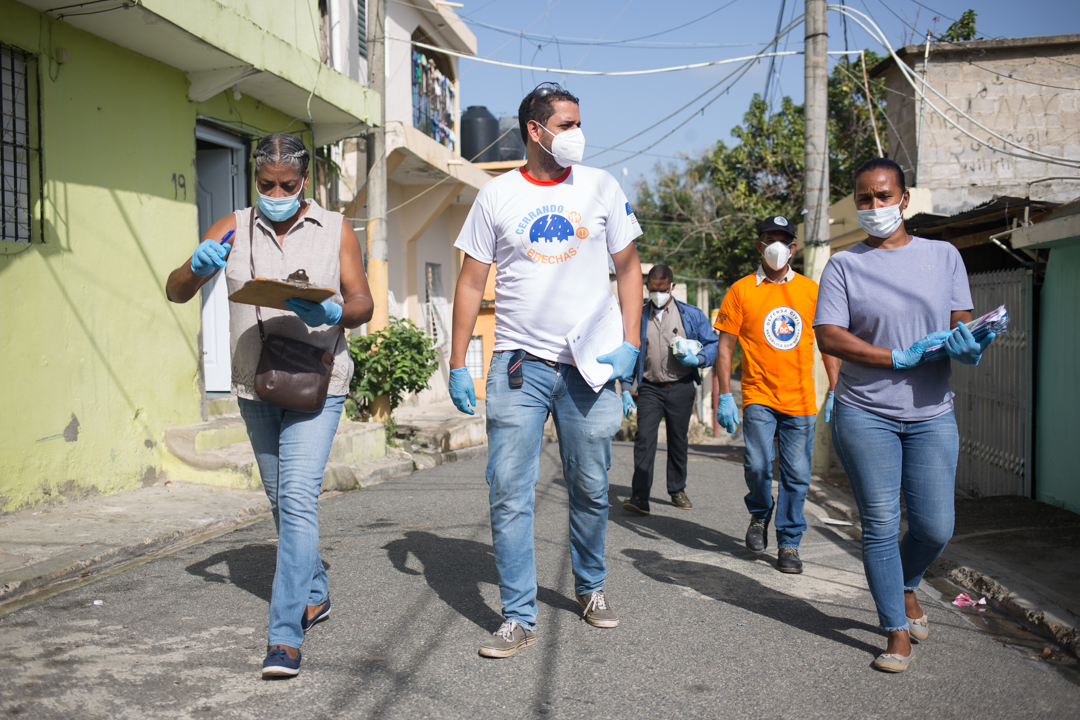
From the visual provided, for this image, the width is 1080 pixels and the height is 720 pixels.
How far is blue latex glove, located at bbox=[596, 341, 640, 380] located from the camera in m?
3.63

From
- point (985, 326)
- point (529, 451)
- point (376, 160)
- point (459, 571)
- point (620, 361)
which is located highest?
point (376, 160)

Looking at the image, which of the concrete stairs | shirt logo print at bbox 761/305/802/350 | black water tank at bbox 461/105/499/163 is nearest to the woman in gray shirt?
shirt logo print at bbox 761/305/802/350

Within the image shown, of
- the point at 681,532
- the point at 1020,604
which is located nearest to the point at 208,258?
the point at 681,532

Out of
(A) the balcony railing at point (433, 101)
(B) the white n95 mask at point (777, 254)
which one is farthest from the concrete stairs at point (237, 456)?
(A) the balcony railing at point (433, 101)

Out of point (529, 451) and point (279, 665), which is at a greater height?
point (529, 451)

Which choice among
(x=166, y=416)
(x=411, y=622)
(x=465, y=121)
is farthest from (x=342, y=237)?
(x=465, y=121)

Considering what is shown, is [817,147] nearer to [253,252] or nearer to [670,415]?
[670,415]

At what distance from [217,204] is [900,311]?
7917 mm

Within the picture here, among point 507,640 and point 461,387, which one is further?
point 461,387

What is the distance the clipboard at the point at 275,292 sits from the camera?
3.07 meters

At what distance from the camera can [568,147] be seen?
11.8 ft

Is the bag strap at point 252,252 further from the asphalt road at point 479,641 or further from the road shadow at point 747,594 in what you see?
the road shadow at point 747,594

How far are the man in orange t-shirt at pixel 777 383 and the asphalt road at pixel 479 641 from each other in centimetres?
31

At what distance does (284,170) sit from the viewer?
343cm
